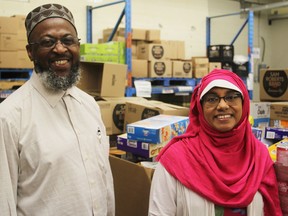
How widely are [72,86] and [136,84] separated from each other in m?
3.25

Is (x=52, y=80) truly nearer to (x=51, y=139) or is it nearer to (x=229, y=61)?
(x=51, y=139)

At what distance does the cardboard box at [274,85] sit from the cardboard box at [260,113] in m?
0.19

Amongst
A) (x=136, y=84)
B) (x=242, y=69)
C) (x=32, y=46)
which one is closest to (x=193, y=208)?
(x=32, y=46)

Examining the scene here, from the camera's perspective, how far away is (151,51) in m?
5.12

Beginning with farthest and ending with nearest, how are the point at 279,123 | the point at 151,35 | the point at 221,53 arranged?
the point at 221,53
the point at 151,35
the point at 279,123

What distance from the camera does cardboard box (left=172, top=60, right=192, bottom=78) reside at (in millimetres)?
5402

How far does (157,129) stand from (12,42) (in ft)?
8.31

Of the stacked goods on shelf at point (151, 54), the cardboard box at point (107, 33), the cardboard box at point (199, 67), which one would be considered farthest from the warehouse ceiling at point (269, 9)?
the cardboard box at point (107, 33)

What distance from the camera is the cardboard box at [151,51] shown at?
511 centimetres

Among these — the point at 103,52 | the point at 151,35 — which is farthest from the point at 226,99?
the point at 151,35

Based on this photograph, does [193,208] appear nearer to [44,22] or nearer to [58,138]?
[58,138]

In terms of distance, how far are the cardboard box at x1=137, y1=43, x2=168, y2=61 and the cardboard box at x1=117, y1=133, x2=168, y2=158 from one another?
9.75 feet

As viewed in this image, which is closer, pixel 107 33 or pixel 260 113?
pixel 260 113

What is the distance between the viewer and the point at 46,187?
4.34 ft
